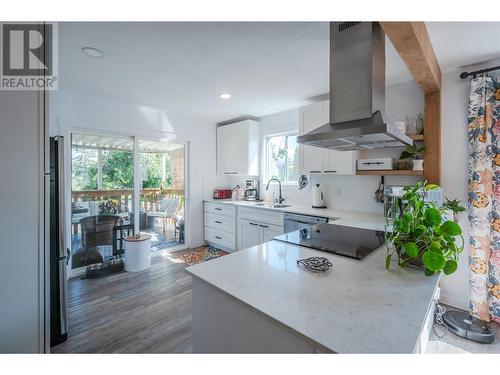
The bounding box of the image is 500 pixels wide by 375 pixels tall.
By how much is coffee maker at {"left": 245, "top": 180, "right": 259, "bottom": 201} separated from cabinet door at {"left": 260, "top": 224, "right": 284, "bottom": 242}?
0.94 meters

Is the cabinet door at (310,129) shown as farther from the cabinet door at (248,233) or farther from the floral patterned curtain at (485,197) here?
the floral patterned curtain at (485,197)

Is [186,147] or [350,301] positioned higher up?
[186,147]

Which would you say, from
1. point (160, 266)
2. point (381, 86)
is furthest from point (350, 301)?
point (160, 266)

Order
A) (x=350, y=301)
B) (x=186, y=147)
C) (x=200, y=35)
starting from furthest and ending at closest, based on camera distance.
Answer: (x=186, y=147) → (x=200, y=35) → (x=350, y=301)

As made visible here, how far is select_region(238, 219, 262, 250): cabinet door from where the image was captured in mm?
3494

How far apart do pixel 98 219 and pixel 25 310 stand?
250cm

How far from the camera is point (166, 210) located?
4117mm

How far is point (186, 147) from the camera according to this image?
4.23 m

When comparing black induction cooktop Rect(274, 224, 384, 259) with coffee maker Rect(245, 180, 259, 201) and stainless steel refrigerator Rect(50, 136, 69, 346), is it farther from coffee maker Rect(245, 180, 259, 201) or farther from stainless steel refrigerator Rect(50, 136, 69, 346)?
coffee maker Rect(245, 180, 259, 201)

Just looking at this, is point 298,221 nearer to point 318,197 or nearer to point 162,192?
point 318,197

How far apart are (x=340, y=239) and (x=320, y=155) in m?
1.67

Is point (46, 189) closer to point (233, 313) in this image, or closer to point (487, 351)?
point (233, 313)

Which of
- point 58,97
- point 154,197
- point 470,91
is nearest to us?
point 470,91

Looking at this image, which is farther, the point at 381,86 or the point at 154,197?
the point at 154,197
